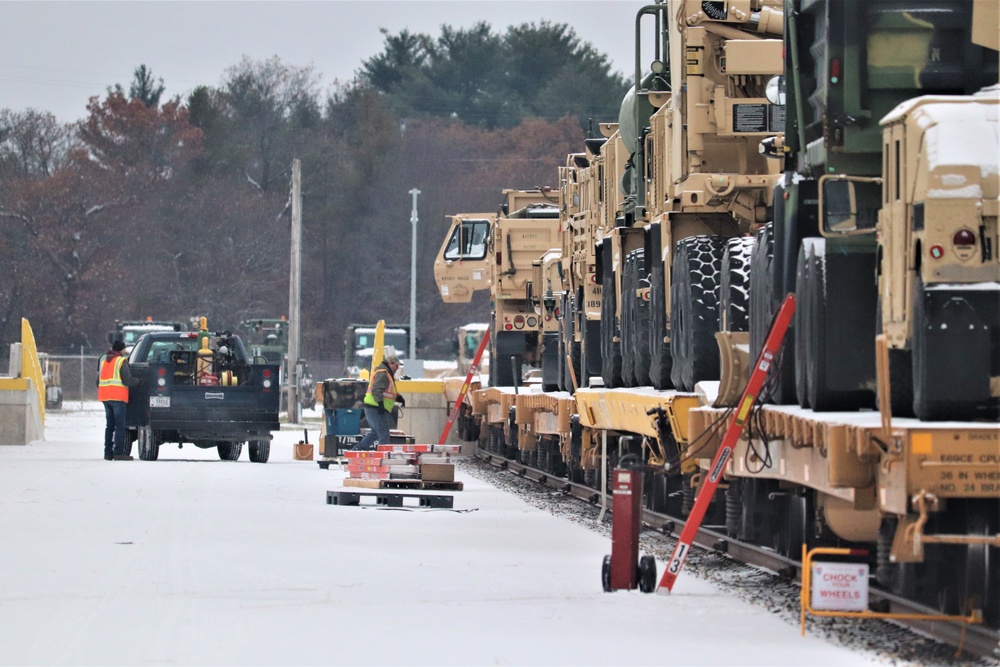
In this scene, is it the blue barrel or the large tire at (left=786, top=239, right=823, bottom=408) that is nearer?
the large tire at (left=786, top=239, right=823, bottom=408)

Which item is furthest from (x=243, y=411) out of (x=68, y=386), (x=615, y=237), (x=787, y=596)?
(x=68, y=386)

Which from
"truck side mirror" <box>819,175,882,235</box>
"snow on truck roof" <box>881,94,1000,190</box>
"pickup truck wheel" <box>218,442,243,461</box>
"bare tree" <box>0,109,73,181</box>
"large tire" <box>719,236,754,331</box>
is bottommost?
"pickup truck wheel" <box>218,442,243,461</box>

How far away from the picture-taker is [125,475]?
2328 centimetres

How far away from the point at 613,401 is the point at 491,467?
11.9 m

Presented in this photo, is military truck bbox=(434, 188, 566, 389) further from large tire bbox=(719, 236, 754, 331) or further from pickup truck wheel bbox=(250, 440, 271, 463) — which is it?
large tire bbox=(719, 236, 754, 331)

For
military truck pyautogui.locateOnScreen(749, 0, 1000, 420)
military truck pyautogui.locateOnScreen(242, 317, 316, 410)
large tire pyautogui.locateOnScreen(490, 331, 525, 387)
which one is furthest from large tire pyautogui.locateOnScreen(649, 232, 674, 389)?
military truck pyautogui.locateOnScreen(242, 317, 316, 410)

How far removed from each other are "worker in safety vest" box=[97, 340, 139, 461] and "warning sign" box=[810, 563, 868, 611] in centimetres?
1858

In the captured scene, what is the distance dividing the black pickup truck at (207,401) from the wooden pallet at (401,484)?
706 centimetres

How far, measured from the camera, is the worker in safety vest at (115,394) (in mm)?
26812

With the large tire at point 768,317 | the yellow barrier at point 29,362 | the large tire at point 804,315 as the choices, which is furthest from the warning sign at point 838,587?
the yellow barrier at point 29,362

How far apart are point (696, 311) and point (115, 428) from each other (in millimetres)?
14652

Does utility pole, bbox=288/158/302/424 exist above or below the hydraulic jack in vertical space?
above

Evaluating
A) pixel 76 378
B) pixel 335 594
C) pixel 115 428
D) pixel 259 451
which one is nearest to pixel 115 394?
pixel 115 428

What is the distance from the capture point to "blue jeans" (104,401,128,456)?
27172mm
